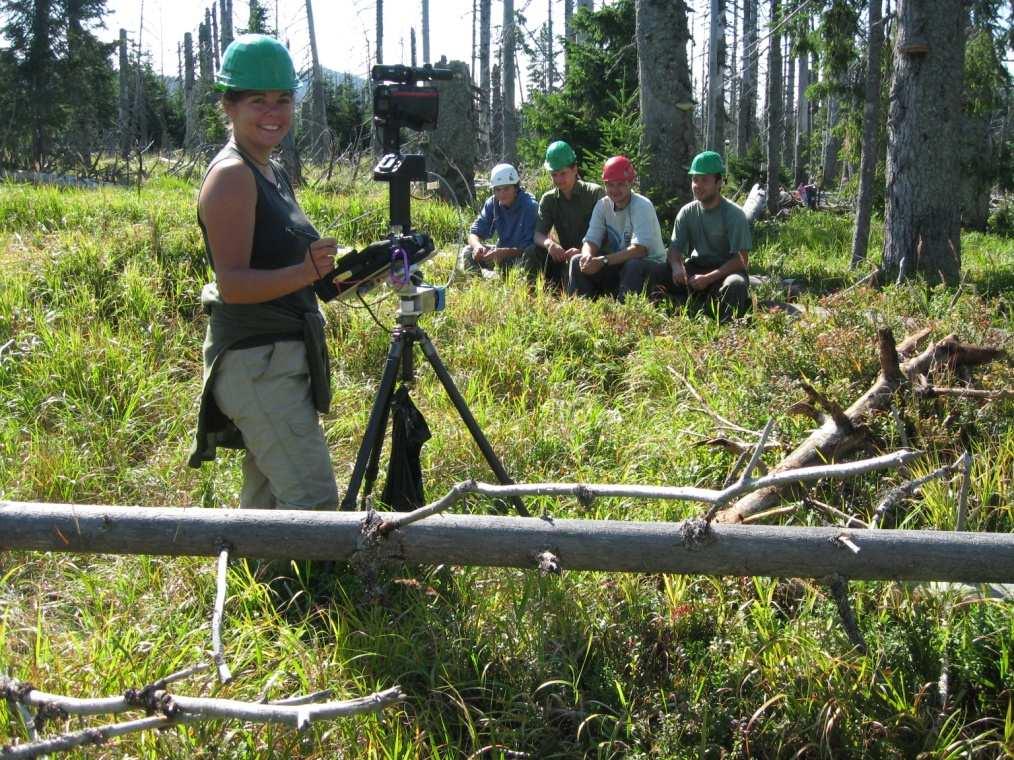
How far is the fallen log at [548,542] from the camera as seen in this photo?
229cm

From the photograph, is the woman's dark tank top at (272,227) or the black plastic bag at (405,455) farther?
the black plastic bag at (405,455)

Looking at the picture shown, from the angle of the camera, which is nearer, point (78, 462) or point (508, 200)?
point (78, 462)

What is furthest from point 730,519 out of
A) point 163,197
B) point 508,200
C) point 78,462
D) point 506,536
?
point 163,197

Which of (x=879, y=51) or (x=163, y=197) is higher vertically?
(x=879, y=51)

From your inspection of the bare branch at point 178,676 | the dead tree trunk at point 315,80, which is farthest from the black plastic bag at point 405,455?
the dead tree trunk at point 315,80

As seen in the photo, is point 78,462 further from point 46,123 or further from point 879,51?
point 46,123

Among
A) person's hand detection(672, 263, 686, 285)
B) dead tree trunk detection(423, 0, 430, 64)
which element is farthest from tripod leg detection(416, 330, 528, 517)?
dead tree trunk detection(423, 0, 430, 64)

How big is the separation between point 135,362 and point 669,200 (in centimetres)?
629

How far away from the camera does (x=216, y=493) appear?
3.77m

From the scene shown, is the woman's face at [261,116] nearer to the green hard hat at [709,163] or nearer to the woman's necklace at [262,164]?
the woman's necklace at [262,164]

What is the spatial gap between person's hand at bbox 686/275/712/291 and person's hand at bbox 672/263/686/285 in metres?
0.04

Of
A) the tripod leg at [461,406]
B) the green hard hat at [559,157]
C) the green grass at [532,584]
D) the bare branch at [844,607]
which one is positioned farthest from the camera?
the green hard hat at [559,157]

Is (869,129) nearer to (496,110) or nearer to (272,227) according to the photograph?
(272,227)

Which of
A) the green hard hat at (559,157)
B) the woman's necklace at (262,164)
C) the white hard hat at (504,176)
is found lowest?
the woman's necklace at (262,164)
